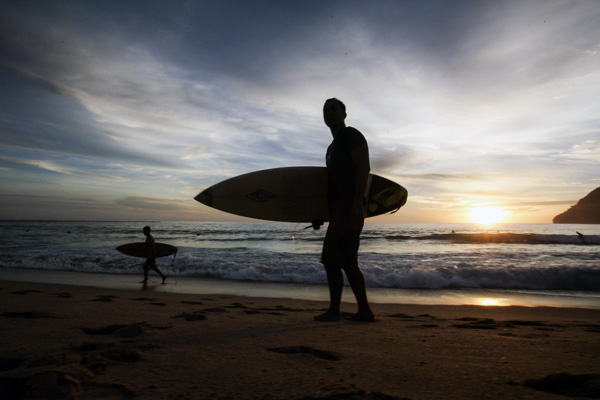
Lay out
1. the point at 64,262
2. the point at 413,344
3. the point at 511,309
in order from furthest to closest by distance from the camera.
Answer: the point at 64,262 → the point at 511,309 → the point at 413,344

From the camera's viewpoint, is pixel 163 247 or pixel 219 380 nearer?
pixel 219 380

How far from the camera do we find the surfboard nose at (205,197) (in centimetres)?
496

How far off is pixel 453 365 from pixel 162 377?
1.55 m

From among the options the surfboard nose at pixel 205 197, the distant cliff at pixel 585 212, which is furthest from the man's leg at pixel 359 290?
the distant cliff at pixel 585 212

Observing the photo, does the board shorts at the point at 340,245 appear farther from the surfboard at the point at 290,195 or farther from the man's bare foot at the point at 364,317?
the surfboard at the point at 290,195

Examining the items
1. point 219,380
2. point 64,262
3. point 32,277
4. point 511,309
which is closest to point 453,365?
point 219,380

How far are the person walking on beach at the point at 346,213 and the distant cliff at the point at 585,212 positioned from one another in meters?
162

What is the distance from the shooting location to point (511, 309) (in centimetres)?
521

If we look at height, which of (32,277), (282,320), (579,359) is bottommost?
(32,277)

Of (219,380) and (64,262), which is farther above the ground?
(219,380)

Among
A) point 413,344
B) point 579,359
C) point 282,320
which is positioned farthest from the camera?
point 282,320

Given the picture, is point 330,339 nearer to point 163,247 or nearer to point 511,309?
point 511,309

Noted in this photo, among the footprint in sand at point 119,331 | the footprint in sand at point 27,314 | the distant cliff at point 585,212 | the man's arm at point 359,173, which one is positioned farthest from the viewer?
the distant cliff at point 585,212

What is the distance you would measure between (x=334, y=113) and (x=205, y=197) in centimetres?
248
